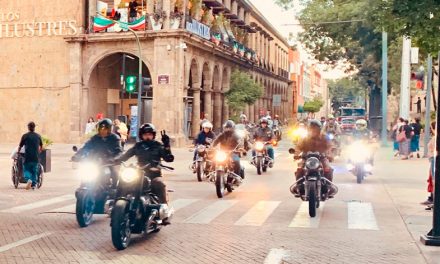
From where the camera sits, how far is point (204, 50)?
39469 millimetres

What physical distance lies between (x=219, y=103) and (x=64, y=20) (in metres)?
12.9

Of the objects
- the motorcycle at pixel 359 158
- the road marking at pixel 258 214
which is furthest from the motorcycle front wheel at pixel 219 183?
the motorcycle at pixel 359 158

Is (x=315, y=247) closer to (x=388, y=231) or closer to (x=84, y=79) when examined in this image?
(x=388, y=231)

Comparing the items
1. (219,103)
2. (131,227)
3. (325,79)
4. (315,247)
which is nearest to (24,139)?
(131,227)

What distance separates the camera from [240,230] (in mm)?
9070

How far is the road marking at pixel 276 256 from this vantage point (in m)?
7.03

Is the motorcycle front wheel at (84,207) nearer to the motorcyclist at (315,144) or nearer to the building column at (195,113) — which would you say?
the motorcyclist at (315,144)

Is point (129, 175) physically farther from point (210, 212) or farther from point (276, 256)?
point (210, 212)

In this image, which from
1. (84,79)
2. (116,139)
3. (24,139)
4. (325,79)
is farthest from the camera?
(325,79)

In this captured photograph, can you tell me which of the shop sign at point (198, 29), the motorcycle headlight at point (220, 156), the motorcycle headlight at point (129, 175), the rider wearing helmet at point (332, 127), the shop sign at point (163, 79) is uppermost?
the shop sign at point (198, 29)

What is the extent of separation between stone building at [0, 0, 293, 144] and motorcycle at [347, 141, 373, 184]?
1921cm

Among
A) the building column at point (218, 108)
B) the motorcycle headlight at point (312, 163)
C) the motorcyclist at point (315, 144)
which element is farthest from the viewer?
the building column at point (218, 108)

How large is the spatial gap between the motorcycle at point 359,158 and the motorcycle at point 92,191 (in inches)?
326

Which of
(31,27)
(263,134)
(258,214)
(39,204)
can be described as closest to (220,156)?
(258,214)
